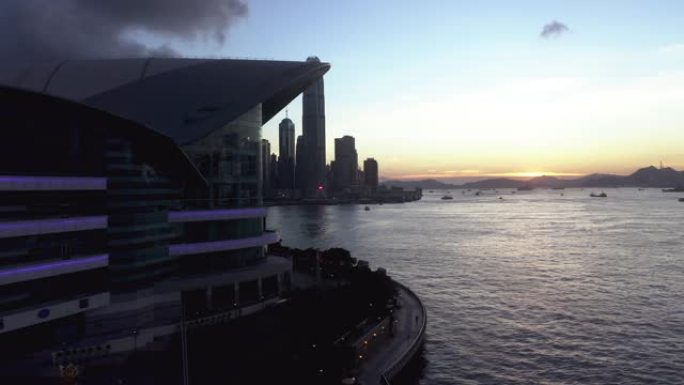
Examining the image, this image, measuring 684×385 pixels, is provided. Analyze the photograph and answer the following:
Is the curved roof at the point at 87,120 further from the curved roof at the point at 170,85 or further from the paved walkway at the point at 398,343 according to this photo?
the paved walkway at the point at 398,343

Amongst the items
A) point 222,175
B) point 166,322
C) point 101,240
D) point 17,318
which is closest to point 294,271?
point 222,175

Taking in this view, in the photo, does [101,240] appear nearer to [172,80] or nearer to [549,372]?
[172,80]

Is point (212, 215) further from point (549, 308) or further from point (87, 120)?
point (549, 308)

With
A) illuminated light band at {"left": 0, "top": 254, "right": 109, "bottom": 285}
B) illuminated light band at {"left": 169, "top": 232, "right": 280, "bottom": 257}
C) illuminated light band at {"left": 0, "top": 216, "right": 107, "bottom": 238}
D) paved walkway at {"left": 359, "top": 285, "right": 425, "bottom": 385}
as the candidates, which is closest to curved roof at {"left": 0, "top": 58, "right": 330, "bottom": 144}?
Answer: illuminated light band at {"left": 169, "top": 232, "right": 280, "bottom": 257}

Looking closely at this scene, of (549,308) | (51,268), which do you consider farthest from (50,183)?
(549,308)

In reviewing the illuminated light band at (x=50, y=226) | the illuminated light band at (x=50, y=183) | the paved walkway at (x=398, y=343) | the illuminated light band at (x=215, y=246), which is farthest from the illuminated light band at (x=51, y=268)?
the paved walkway at (x=398, y=343)

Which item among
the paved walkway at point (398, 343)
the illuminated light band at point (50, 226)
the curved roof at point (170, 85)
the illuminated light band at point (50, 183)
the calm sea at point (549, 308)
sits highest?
the curved roof at point (170, 85)
